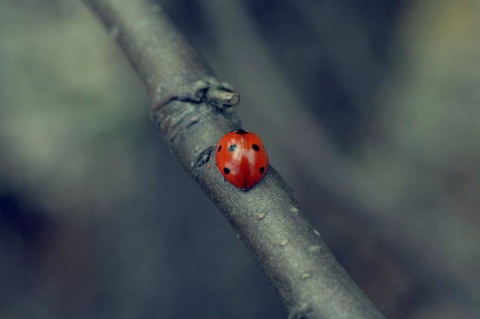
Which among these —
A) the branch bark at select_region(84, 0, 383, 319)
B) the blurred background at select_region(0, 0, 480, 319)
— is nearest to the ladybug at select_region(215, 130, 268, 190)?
the branch bark at select_region(84, 0, 383, 319)

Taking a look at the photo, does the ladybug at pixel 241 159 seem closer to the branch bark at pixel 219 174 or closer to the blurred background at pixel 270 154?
the branch bark at pixel 219 174

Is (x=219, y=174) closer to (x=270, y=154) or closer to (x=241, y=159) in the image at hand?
(x=241, y=159)

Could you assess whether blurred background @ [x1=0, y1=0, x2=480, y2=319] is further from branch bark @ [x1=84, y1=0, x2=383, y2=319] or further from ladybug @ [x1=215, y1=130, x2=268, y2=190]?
ladybug @ [x1=215, y1=130, x2=268, y2=190]

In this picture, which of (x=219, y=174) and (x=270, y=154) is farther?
(x=270, y=154)

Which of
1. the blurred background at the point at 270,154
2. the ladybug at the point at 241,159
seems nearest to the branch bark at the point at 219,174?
the ladybug at the point at 241,159

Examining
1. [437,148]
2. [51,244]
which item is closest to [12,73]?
[51,244]

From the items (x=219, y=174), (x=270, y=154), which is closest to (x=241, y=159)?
(x=219, y=174)
